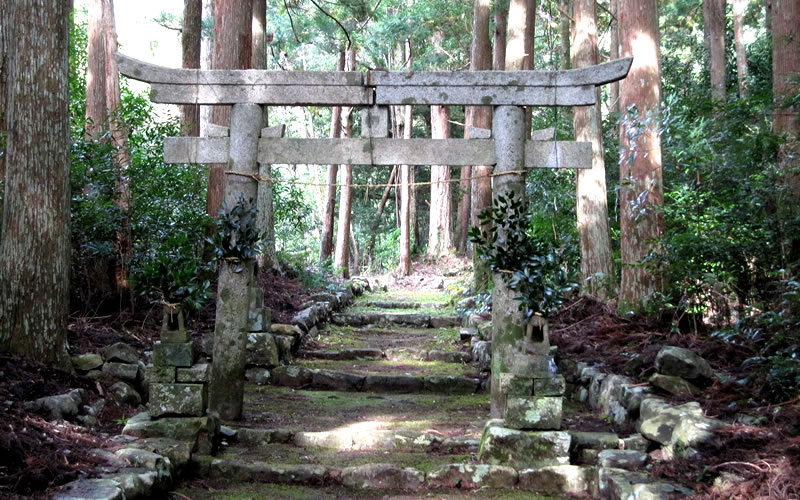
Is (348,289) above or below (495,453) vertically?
above

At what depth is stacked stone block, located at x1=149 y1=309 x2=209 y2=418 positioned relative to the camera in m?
5.62

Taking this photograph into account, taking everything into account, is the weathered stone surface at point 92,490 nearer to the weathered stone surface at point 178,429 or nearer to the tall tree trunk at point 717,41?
the weathered stone surface at point 178,429

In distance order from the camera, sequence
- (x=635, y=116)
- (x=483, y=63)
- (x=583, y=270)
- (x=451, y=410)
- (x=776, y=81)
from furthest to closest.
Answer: (x=483, y=63) → (x=583, y=270) → (x=776, y=81) → (x=635, y=116) → (x=451, y=410)

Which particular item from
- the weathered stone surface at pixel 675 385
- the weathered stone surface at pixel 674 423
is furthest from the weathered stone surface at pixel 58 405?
the weathered stone surface at pixel 675 385

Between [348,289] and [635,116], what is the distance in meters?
8.62

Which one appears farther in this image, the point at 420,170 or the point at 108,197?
the point at 420,170

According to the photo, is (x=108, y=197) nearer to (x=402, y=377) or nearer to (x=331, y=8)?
(x=402, y=377)

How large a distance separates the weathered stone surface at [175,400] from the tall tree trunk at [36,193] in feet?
4.38

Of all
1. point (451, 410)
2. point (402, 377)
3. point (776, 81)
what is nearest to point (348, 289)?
point (402, 377)

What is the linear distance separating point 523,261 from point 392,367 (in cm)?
364

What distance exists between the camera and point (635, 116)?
8141mm

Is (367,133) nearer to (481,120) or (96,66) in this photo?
(481,120)

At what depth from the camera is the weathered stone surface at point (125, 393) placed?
21.5 feet

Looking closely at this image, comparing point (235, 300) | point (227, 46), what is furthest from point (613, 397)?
point (227, 46)
